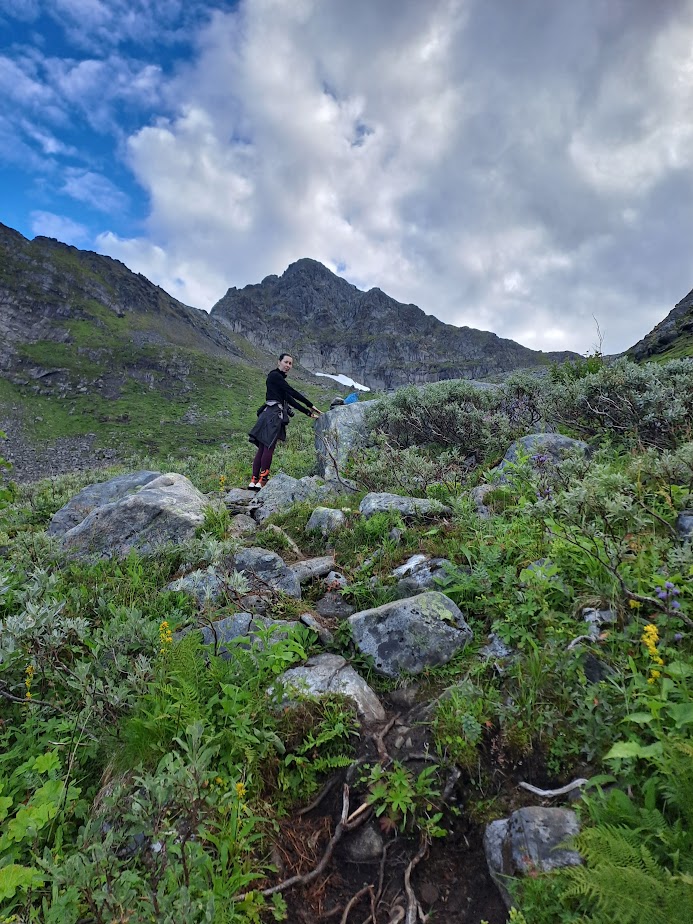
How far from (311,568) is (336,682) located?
7.23 ft

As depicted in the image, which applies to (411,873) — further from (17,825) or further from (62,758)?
(62,758)

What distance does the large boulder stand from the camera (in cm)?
670

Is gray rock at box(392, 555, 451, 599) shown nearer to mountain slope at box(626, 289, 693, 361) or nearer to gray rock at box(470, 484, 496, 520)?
gray rock at box(470, 484, 496, 520)

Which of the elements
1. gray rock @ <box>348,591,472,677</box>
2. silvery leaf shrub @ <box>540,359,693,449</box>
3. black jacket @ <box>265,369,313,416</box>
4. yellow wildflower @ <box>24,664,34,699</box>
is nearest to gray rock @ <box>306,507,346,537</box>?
gray rock @ <box>348,591,472,677</box>

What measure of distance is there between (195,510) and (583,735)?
256 inches

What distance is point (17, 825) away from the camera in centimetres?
239

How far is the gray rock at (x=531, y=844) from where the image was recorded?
7.13 ft

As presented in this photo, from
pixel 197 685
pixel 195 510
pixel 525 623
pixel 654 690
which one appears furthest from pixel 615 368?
pixel 197 685

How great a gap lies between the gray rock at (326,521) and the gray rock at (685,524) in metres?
4.35

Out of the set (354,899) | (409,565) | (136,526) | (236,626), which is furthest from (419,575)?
(136,526)

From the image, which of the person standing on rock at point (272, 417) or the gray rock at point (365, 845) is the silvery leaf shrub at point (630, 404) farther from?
the gray rock at point (365, 845)

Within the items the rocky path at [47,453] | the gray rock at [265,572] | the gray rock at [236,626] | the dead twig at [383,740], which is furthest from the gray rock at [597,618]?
the rocky path at [47,453]

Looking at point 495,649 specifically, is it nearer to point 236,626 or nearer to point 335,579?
point 335,579

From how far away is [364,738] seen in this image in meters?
3.21
